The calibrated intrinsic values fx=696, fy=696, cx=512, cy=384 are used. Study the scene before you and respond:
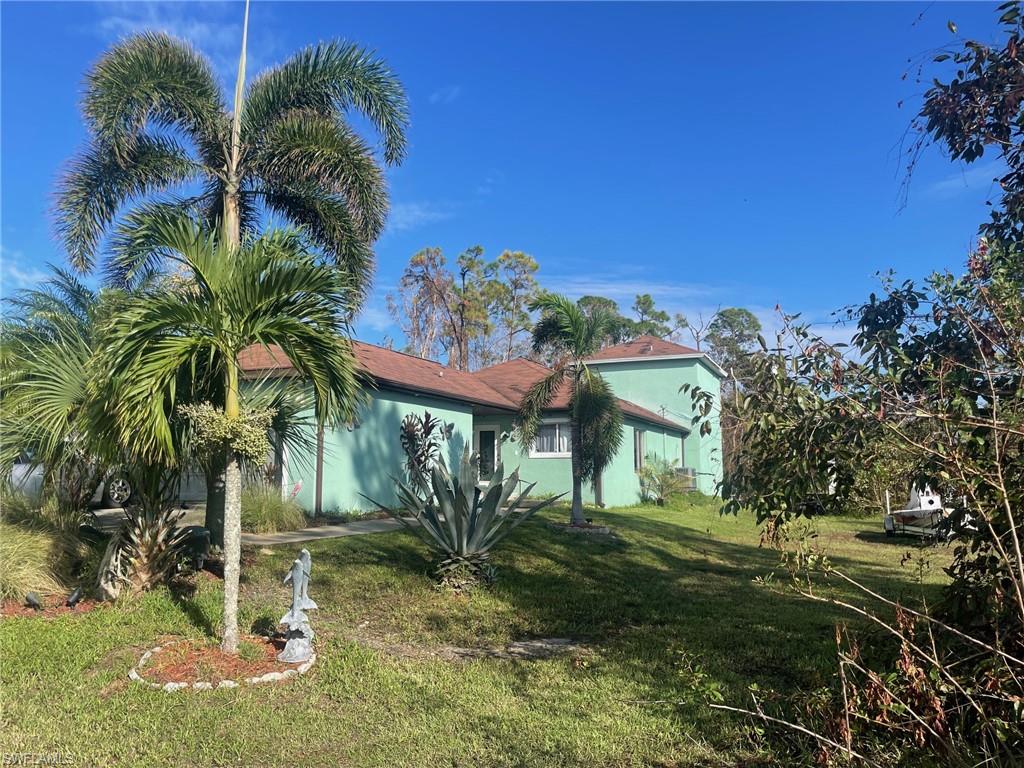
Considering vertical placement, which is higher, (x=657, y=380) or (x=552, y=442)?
(x=657, y=380)

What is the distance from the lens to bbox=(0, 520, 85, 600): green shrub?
22.8 feet

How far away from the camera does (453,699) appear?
4879 millimetres

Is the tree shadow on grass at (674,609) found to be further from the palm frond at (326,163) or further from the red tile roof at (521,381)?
the red tile roof at (521,381)

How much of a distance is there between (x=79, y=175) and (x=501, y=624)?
9057mm

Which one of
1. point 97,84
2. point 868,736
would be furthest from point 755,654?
point 97,84

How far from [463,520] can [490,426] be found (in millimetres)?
12349

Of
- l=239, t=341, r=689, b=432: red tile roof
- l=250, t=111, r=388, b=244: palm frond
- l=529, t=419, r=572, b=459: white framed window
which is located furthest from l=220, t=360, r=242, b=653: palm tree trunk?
l=529, t=419, r=572, b=459: white framed window

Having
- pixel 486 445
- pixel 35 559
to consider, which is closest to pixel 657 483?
pixel 486 445

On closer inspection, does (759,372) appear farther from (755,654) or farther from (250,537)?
(250,537)

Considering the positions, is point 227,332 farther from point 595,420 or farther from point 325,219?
point 595,420

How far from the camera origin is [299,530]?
479 inches

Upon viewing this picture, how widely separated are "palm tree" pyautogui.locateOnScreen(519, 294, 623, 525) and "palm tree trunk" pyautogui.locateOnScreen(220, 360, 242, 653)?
8.40 meters

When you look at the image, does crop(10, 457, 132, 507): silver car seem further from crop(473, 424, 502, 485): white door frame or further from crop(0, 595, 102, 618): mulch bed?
crop(473, 424, 502, 485): white door frame

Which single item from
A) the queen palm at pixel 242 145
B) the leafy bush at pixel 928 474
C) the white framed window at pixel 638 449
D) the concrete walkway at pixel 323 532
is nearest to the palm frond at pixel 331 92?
the queen palm at pixel 242 145
